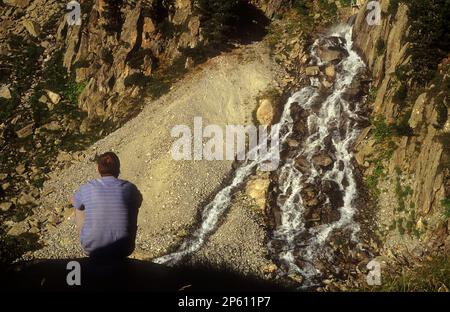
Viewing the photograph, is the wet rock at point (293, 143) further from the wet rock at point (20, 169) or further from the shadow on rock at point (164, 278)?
the wet rock at point (20, 169)

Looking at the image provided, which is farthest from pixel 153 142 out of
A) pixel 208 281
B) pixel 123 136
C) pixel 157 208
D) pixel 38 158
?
pixel 208 281

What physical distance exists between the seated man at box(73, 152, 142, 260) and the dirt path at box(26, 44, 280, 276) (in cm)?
1734

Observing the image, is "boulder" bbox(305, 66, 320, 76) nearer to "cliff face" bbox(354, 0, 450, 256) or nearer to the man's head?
"cliff face" bbox(354, 0, 450, 256)

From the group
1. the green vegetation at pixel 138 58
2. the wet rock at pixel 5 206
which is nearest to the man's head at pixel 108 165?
the wet rock at pixel 5 206

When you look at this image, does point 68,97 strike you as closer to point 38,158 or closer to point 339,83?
point 38,158

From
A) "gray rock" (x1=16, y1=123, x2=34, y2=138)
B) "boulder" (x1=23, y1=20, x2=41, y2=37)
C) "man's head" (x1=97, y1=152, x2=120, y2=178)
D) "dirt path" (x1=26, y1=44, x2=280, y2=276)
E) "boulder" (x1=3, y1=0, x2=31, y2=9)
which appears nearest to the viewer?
"man's head" (x1=97, y1=152, x2=120, y2=178)

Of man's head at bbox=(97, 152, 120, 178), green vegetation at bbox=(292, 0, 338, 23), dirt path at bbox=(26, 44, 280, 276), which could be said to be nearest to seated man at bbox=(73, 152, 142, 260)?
man's head at bbox=(97, 152, 120, 178)

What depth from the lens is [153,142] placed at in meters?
31.8

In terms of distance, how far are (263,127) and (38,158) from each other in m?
14.8

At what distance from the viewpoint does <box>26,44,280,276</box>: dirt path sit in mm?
27172

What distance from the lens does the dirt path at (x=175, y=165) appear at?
27.2 meters

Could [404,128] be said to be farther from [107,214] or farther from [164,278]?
[107,214]

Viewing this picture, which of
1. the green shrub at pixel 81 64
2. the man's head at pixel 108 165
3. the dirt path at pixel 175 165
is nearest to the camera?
the man's head at pixel 108 165

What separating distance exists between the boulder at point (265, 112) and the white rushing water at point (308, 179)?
66 cm
